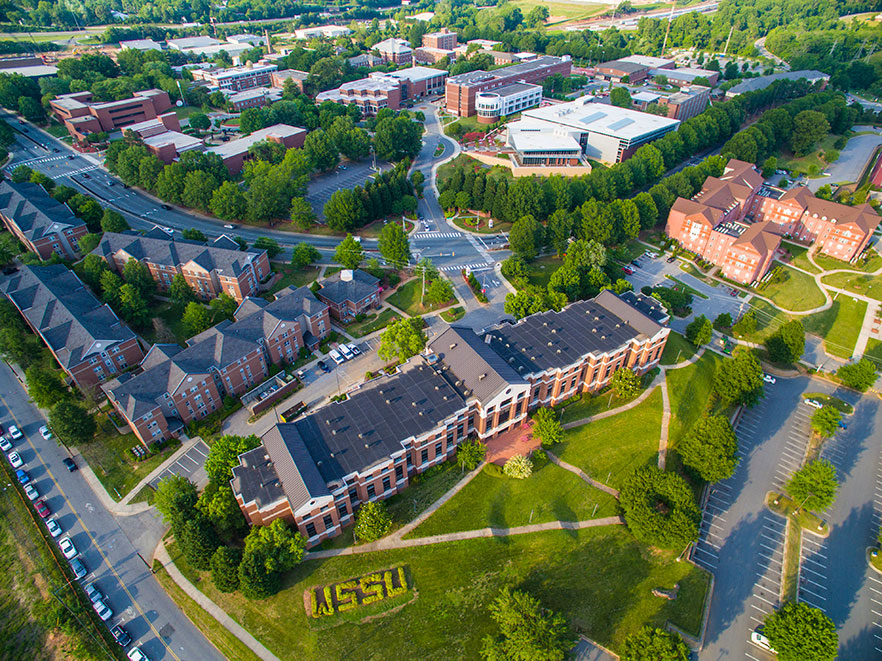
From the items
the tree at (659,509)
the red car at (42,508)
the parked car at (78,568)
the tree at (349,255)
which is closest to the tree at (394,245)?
the tree at (349,255)

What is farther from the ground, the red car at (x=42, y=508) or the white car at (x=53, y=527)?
the red car at (x=42, y=508)

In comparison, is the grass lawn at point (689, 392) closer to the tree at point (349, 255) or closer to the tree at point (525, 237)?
the tree at point (525, 237)

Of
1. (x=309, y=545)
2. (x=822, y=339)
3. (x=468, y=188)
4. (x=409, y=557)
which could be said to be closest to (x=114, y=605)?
(x=309, y=545)

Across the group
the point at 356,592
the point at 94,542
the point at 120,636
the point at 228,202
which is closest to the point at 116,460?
the point at 94,542

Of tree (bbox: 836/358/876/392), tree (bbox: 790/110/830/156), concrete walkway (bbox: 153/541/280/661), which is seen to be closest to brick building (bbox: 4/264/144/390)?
concrete walkway (bbox: 153/541/280/661)

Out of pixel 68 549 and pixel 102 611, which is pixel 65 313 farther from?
pixel 102 611
